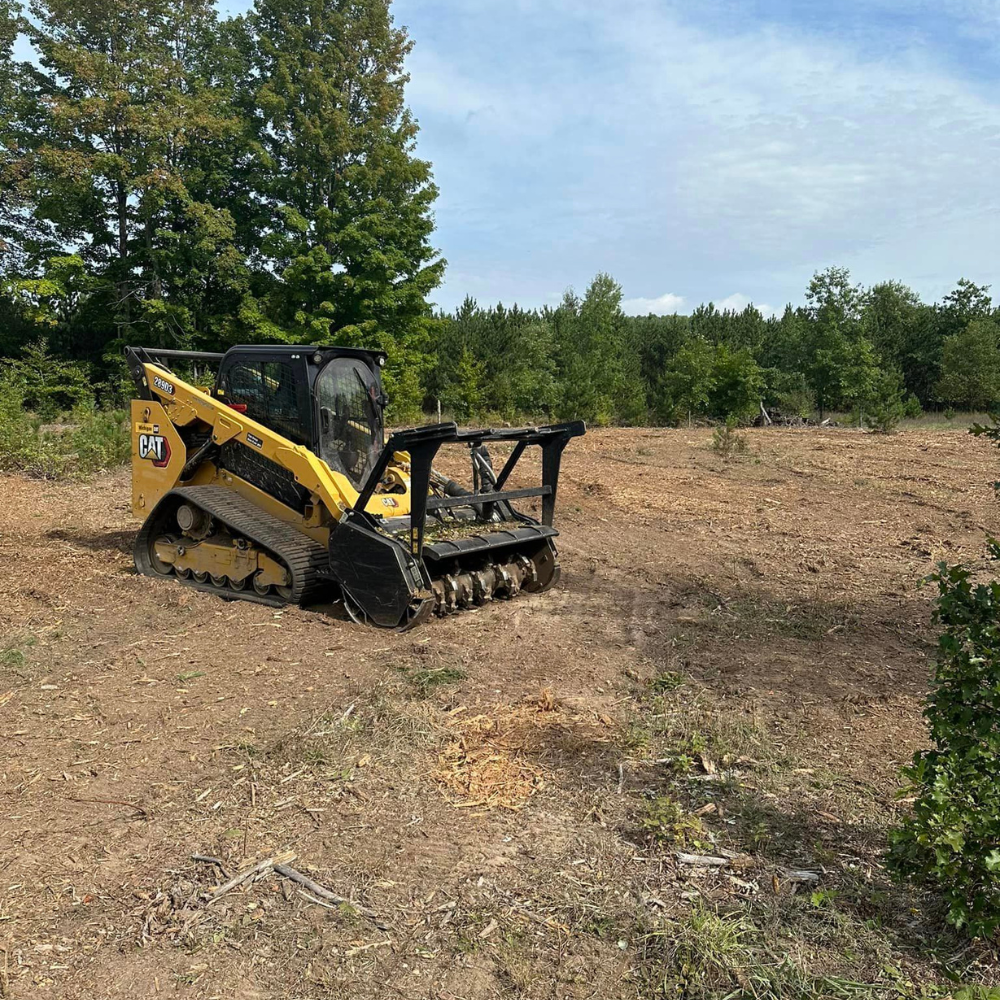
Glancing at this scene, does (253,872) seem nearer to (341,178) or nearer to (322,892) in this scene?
(322,892)

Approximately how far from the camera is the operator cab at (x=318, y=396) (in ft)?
24.4

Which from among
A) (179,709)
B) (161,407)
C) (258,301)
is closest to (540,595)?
(179,709)

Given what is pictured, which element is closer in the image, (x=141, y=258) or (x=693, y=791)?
(x=693, y=791)

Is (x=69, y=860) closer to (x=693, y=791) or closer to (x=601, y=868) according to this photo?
(x=601, y=868)

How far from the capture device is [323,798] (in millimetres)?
3916

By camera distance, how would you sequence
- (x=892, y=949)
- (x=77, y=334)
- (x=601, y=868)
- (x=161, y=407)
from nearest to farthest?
(x=892, y=949) → (x=601, y=868) → (x=161, y=407) → (x=77, y=334)

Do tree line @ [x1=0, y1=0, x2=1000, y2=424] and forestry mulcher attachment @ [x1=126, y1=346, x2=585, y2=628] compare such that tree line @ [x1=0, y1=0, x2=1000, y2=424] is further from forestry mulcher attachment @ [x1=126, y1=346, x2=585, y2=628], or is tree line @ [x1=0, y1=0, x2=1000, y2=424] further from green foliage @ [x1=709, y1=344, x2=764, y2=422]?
forestry mulcher attachment @ [x1=126, y1=346, x2=585, y2=628]

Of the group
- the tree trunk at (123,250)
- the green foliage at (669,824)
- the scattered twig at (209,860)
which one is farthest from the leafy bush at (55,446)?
the green foliage at (669,824)

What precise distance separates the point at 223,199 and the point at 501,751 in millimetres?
28936

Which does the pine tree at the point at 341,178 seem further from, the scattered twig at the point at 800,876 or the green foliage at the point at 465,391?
the scattered twig at the point at 800,876

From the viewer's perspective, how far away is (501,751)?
14.6 ft

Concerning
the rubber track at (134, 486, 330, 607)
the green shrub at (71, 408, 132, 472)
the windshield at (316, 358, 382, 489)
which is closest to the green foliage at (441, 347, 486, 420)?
the green shrub at (71, 408, 132, 472)

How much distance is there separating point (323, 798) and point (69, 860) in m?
1.07

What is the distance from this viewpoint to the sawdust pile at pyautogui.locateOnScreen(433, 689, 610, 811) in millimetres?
3980
